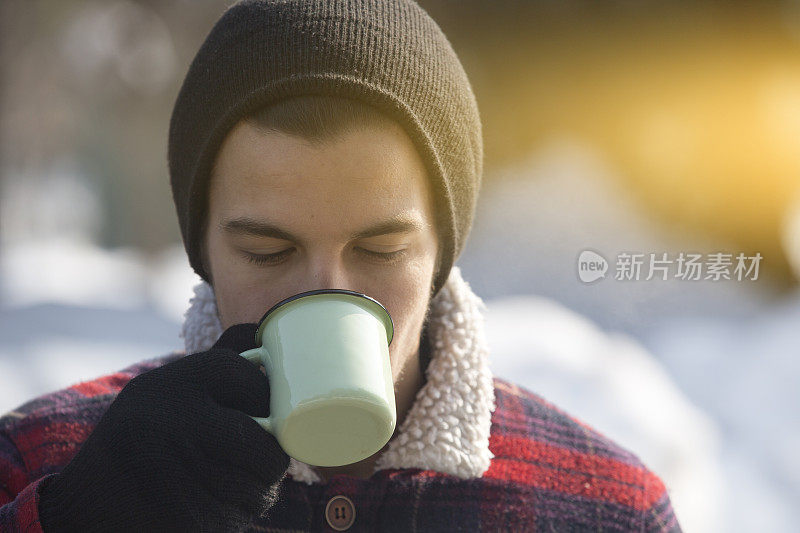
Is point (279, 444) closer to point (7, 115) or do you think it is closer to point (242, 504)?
point (242, 504)

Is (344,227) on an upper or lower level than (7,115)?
lower

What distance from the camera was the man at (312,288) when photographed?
46.7 inches

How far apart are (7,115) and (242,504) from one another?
11.7 ft

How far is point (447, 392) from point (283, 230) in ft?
1.88

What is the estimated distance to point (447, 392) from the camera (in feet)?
5.80

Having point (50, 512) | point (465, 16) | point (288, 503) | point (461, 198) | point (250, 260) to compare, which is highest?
point (465, 16)

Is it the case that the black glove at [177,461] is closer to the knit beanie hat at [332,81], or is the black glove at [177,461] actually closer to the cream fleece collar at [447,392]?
the cream fleece collar at [447,392]

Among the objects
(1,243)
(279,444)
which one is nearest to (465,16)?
(1,243)

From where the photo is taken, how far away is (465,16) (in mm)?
3805

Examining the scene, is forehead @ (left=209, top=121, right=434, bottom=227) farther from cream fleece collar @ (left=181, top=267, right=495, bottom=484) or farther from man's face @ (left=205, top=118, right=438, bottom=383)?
cream fleece collar @ (left=181, top=267, right=495, bottom=484)

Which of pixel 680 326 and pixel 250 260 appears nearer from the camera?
pixel 250 260

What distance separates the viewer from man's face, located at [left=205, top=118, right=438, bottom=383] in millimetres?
1429

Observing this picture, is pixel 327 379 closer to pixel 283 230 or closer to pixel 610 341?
pixel 283 230

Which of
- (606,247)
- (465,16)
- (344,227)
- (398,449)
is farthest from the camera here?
(465,16)
